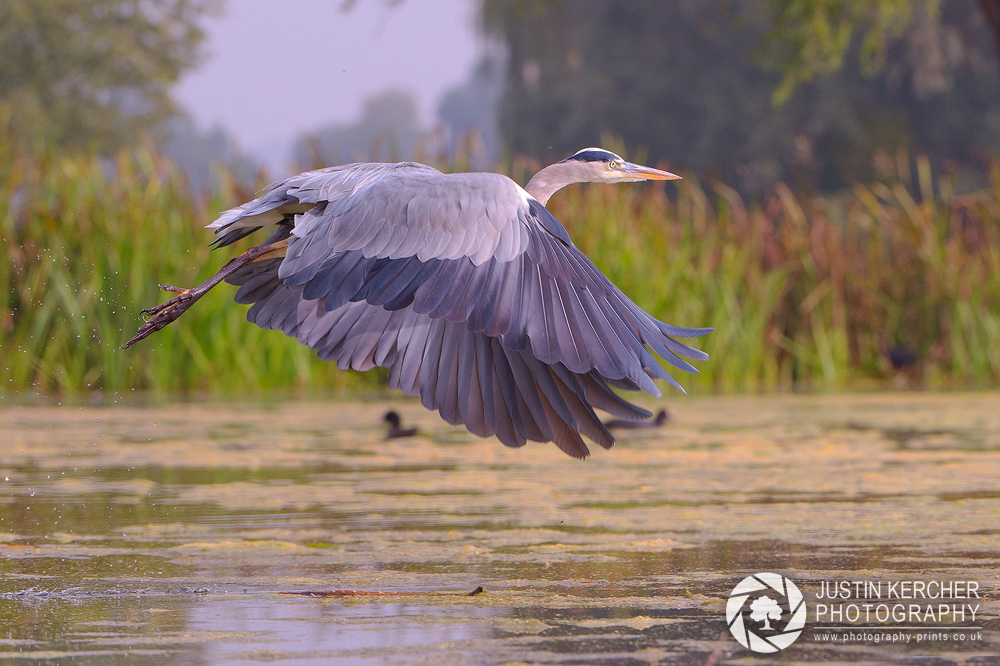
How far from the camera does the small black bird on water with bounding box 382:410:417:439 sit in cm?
582

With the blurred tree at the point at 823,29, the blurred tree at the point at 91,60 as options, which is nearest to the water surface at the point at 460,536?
the blurred tree at the point at 823,29

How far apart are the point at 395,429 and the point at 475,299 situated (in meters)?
2.84

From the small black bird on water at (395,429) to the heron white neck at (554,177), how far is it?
195 centimetres

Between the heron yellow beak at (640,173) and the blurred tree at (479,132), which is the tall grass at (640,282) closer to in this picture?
the blurred tree at (479,132)

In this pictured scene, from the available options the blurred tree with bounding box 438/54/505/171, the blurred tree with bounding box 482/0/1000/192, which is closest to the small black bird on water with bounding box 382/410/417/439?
the blurred tree with bounding box 438/54/505/171

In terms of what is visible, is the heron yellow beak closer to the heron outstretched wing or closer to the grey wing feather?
the heron outstretched wing

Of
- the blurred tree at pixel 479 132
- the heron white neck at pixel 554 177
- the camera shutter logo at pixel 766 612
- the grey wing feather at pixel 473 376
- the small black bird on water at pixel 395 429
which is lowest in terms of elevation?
the camera shutter logo at pixel 766 612

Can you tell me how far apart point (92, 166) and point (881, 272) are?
546 centimetres

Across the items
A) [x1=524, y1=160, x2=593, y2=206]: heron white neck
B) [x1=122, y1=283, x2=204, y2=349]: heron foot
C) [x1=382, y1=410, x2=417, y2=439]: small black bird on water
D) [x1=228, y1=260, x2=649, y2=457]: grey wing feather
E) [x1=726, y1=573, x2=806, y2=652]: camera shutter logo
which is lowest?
[x1=726, y1=573, x2=806, y2=652]: camera shutter logo

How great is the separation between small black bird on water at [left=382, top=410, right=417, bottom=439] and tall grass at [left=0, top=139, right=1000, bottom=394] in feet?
7.47

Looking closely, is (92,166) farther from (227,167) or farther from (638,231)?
(638,231)

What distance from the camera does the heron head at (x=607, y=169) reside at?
420 cm

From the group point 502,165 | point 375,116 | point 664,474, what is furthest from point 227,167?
point 375,116

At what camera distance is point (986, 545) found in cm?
320
